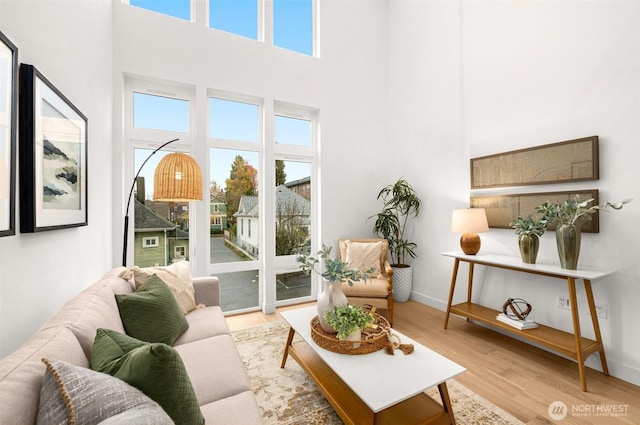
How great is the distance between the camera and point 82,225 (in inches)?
74.9

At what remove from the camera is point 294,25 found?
12.2 ft

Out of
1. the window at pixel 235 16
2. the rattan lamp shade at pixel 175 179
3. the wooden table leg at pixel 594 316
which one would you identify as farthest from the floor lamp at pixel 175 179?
the wooden table leg at pixel 594 316

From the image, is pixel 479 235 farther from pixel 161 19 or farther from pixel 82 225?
pixel 161 19

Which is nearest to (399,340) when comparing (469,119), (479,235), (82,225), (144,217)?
(479,235)

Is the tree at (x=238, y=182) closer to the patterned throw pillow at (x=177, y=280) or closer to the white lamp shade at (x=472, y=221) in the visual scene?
the patterned throw pillow at (x=177, y=280)

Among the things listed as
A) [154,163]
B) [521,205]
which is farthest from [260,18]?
[521,205]

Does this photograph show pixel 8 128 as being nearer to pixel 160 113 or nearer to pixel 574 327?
pixel 160 113

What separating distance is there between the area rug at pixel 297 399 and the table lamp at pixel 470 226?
1.30m

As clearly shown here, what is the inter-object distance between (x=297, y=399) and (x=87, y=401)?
138cm

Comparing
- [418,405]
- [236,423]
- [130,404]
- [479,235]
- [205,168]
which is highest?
[205,168]

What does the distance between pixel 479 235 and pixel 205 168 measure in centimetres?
313

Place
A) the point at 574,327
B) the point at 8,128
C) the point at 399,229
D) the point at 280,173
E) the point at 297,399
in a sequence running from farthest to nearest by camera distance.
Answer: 1. the point at 399,229
2. the point at 280,173
3. the point at 574,327
4. the point at 297,399
5. the point at 8,128

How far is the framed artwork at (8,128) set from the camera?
3.67 feet

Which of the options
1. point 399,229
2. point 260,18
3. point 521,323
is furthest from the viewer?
point 399,229
